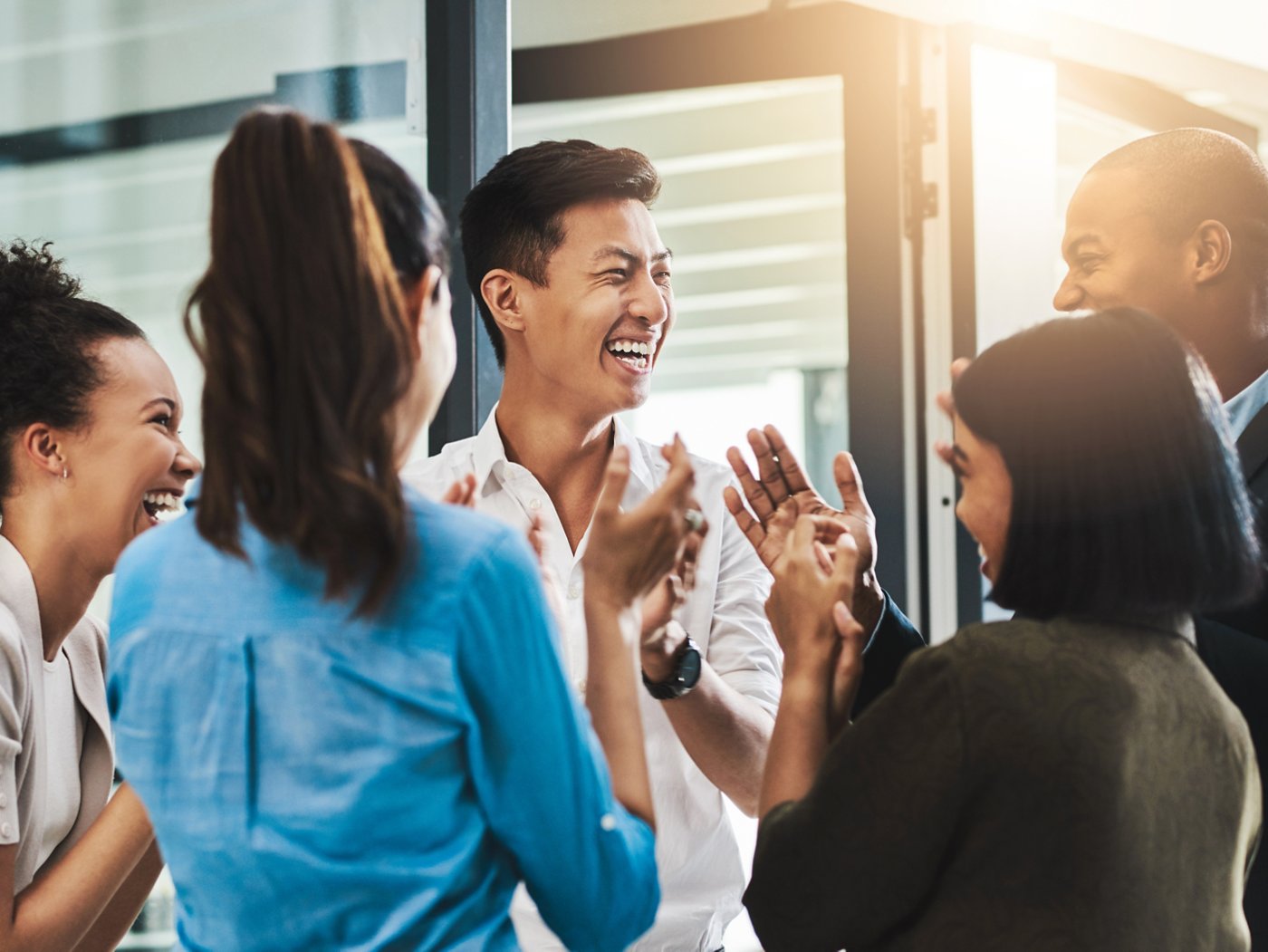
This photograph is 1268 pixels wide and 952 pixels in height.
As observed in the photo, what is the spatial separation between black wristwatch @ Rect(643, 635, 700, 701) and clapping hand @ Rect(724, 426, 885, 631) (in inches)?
5.0

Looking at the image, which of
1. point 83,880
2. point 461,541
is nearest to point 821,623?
point 461,541

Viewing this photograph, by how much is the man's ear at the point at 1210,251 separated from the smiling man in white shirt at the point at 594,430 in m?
0.65

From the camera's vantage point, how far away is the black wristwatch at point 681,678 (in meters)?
1.44

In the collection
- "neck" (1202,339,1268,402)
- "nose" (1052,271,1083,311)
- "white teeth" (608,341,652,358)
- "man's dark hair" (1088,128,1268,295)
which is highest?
"man's dark hair" (1088,128,1268,295)

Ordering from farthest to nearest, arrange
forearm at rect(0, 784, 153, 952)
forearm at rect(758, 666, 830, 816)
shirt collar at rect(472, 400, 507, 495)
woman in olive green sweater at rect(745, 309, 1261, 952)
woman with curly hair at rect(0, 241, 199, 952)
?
shirt collar at rect(472, 400, 507, 495)
woman with curly hair at rect(0, 241, 199, 952)
forearm at rect(0, 784, 153, 952)
forearm at rect(758, 666, 830, 816)
woman in olive green sweater at rect(745, 309, 1261, 952)

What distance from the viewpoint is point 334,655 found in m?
0.94

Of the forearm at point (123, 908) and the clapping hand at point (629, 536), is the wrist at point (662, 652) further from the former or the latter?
the forearm at point (123, 908)

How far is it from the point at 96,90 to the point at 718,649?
1236mm

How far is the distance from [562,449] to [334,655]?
938 mm

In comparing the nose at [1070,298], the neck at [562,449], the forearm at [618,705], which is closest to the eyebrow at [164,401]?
the neck at [562,449]

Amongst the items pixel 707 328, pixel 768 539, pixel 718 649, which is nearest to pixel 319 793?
pixel 768 539

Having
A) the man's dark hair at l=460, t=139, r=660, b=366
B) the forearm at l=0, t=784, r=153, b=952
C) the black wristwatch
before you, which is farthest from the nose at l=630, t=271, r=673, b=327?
the forearm at l=0, t=784, r=153, b=952

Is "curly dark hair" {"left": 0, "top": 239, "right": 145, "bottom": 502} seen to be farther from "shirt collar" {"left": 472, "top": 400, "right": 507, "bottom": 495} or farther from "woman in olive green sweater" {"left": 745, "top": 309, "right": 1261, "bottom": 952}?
"woman in olive green sweater" {"left": 745, "top": 309, "right": 1261, "bottom": 952}

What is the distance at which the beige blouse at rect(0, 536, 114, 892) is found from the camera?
1413 millimetres
